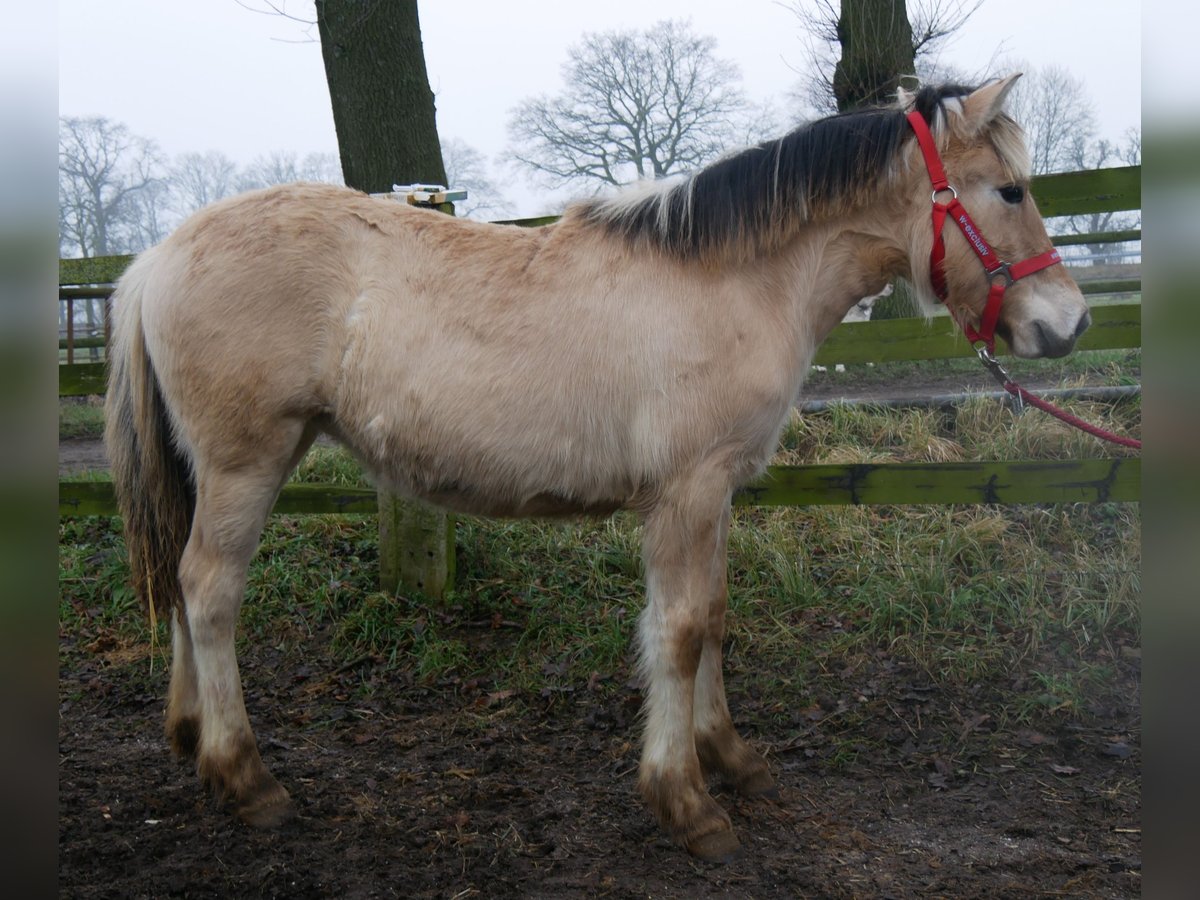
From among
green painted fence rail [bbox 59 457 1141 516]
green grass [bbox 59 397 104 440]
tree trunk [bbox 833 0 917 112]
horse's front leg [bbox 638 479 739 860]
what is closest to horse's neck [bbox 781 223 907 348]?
horse's front leg [bbox 638 479 739 860]

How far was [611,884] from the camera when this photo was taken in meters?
2.83

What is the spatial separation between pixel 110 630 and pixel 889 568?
461 centimetres

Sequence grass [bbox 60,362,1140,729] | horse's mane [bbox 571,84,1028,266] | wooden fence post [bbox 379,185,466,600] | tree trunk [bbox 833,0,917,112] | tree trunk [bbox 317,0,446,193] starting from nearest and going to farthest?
1. horse's mane [bbox 571,84,1028,266]
2. grass [bbox 60,362,1140,729]
3. wooden fence post [bbox 379,185,466,600]
4. tree trunk [bbox 317,0,446,193]
5. tree trunk [bbox 833,0,917,112]

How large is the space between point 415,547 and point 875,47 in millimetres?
5474

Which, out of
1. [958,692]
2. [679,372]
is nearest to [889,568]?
[958,692]

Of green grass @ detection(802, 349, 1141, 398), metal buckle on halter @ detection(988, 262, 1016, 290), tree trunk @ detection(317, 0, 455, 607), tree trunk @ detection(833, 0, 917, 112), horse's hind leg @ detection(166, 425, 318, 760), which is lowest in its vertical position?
horse's hind leg @ detection(166, 425, 318, 760)

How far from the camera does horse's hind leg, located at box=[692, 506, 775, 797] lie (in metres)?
3.48

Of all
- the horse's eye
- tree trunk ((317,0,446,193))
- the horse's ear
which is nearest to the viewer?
the horse's ear

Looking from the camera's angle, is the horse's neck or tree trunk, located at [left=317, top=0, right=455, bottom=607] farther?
tree trunk, located at [left=317, top=0, right=455, bottom=607]

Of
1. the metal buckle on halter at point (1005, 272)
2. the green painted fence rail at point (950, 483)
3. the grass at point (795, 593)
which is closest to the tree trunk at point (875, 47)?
the grass at point (795, 593)

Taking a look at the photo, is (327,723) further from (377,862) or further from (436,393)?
(436,393)

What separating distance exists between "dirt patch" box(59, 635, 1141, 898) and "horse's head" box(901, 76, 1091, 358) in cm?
176

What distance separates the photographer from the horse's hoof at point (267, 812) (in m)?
3.20

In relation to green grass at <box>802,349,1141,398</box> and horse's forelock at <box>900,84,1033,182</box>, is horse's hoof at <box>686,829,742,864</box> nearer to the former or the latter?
horse's forelock at <box>900,84,1033,182</box>
